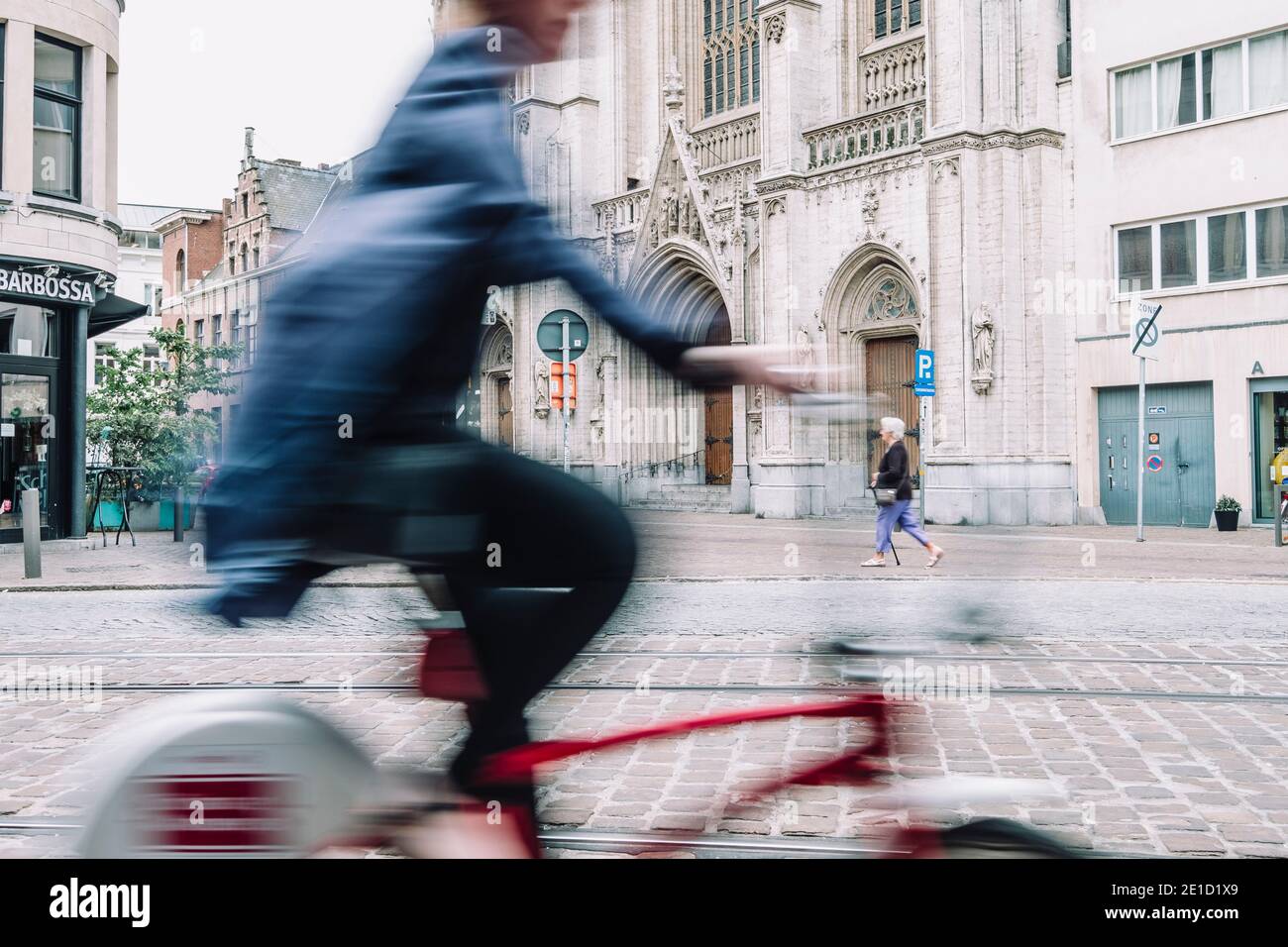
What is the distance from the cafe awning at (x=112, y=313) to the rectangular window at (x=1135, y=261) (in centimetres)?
1896

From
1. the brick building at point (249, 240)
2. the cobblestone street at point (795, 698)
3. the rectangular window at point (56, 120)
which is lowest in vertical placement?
the cobblestone street at point (795, 698)

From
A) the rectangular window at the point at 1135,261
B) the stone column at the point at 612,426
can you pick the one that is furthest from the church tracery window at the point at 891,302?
the stone column at the point at 612,426

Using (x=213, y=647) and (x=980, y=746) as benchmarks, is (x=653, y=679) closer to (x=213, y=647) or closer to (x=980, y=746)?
(x=980, y=746)

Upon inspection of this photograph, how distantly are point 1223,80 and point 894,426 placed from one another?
75.4 ft

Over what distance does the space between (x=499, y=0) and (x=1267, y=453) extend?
2209cm

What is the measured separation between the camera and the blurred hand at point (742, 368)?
202cm

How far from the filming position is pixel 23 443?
19281mm

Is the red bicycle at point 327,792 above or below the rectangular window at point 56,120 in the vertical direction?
below

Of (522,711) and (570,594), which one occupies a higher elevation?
(570,594)

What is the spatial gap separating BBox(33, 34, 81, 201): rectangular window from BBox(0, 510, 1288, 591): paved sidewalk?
5.83 metres

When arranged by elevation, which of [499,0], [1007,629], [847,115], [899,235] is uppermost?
[847,115]

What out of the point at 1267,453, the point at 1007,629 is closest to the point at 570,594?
the point at 1007,629

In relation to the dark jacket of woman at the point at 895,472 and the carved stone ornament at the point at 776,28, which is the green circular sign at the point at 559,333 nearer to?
the dark jacket of woman at the point at 895,472

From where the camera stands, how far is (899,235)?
81.1ft
